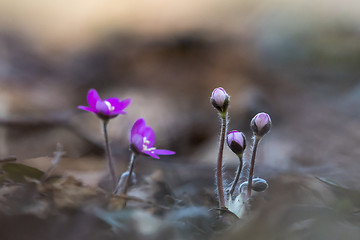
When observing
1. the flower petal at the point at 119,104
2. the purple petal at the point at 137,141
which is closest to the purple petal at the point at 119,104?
the flower petal at the point at 119,104

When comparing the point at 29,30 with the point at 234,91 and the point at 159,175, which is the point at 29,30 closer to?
the point at 234,91

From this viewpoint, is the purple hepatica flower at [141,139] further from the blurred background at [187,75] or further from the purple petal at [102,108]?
the blurred background at [187,75]

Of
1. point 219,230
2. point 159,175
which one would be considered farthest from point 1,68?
point 219,230

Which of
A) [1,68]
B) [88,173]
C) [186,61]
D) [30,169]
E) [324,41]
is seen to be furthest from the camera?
[324,41]

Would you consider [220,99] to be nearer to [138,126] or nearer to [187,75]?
[138,126]

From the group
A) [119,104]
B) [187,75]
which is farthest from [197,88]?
[119,104]

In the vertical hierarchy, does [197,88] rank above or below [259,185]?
above

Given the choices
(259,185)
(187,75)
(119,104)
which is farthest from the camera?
(187,75)
